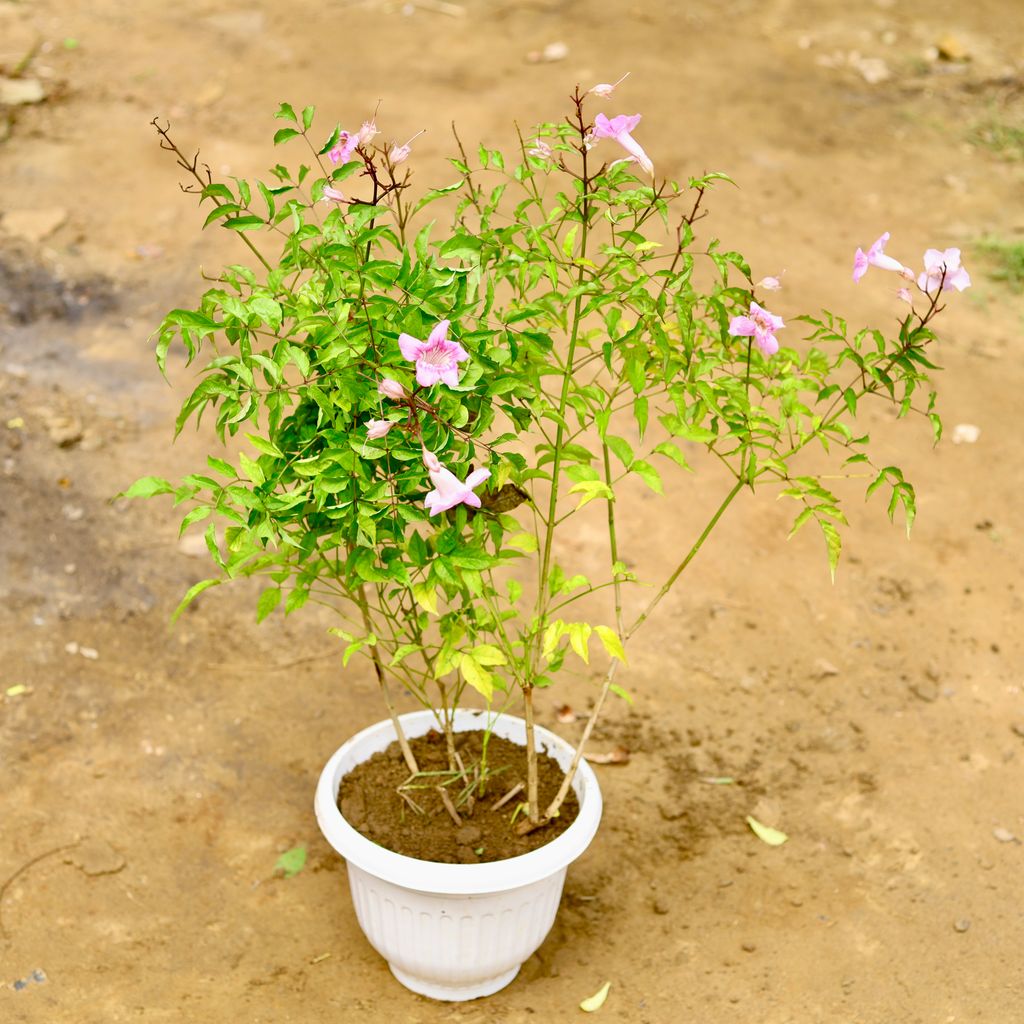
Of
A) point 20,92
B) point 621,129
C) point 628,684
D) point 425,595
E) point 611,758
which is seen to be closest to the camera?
point 621,129

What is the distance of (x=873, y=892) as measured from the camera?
302cm

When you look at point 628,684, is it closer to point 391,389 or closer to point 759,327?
point 759,327

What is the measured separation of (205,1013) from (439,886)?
655mm

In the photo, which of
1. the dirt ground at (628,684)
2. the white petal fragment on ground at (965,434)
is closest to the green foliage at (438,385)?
the dirt ground at (628,684)

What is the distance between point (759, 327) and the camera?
2068mm

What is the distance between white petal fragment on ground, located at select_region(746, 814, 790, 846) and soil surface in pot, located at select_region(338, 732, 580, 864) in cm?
68

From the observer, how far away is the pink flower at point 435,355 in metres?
1.90

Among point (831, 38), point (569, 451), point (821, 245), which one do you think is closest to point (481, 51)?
point (831, 38)

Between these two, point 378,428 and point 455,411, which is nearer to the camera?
point 378,428

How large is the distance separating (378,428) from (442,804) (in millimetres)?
1059

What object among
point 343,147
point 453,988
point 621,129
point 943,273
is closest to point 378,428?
point 343,147

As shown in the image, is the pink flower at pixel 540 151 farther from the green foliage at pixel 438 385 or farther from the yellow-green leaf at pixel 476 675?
the yellow-green leaf at pixel 476 675

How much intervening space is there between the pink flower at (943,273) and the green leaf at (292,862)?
194 centimetres

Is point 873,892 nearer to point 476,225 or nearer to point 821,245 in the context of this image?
point 476,225
